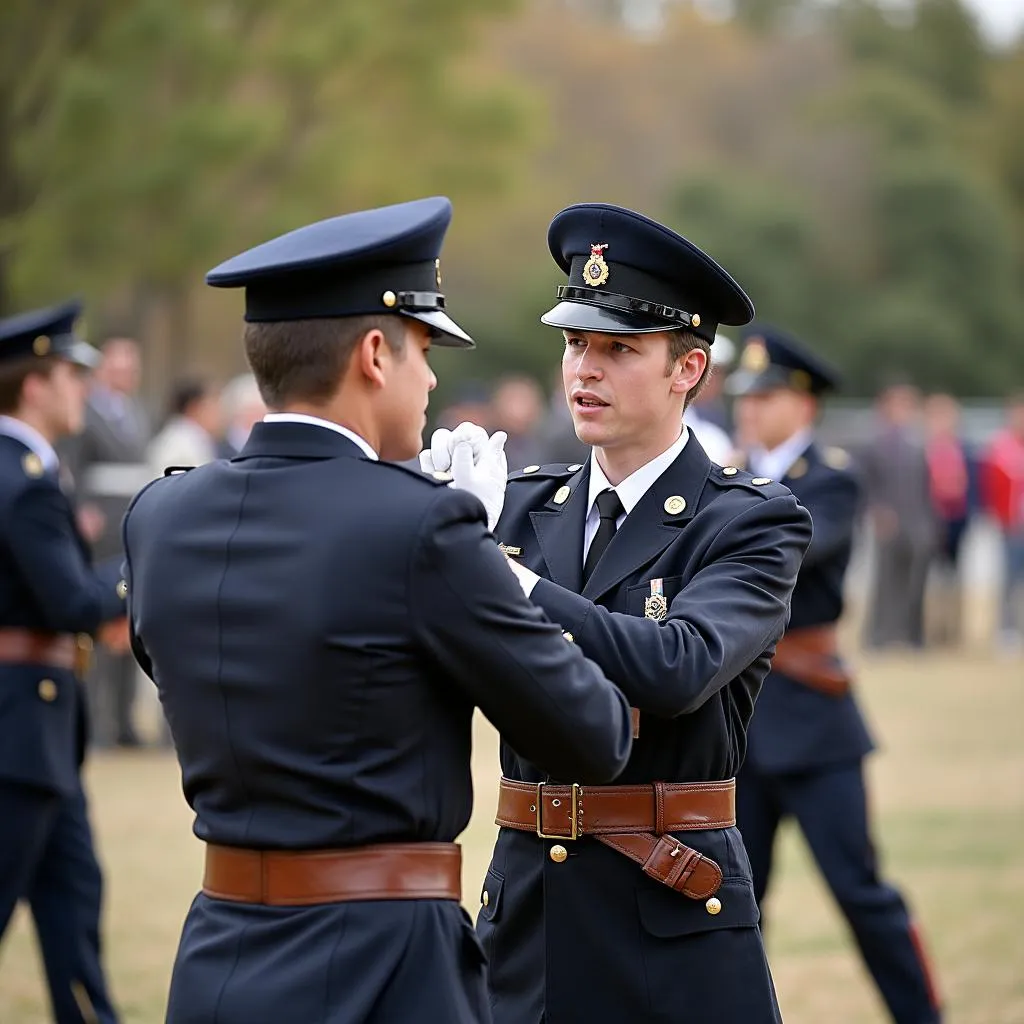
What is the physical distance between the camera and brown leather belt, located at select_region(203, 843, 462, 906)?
8.70ft

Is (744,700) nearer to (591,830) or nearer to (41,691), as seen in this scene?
(591,830)

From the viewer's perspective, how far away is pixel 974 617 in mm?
20781

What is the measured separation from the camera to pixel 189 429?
11.0 metres

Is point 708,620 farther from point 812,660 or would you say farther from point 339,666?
point 812,660

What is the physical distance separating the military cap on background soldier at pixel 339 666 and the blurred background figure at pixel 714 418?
110 cm

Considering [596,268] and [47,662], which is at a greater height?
[596,268]

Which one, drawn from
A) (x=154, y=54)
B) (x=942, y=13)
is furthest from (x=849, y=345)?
(x=154, y=54)

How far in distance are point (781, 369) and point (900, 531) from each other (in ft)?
36.1

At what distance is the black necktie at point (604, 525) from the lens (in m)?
3.53

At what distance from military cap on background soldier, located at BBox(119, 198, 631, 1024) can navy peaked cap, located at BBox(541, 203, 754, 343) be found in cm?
74

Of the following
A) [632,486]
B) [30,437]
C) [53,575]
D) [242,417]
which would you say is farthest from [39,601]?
[242,417]

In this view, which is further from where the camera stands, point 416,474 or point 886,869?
point 886,869

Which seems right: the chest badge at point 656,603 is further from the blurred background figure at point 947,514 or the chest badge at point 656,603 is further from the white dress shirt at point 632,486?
the blurred background figure at point 947,514

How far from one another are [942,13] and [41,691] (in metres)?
48.6
